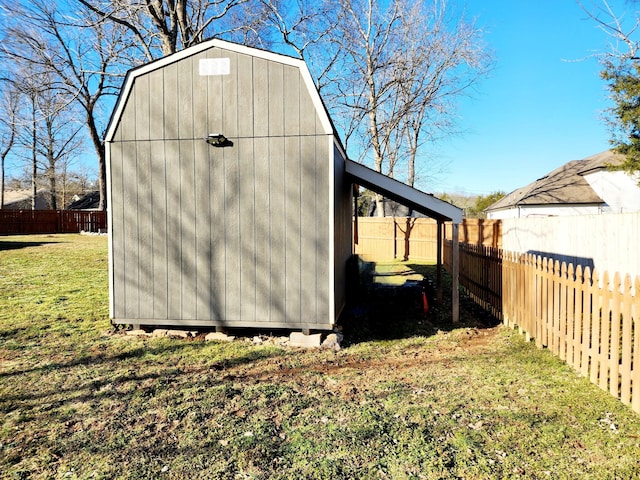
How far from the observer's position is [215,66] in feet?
18.6

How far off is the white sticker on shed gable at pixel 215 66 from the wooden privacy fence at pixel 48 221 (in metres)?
23.5

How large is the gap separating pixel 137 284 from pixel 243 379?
2.55m

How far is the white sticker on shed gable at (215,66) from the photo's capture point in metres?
5.64

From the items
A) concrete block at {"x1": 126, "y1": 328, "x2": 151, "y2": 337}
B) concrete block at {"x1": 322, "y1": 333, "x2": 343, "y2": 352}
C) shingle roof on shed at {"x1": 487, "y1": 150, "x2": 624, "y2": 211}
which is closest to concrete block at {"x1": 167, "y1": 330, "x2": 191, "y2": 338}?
concrete block at {"x1": 126, "y1": 328, "x2": 151, "y2": 337}

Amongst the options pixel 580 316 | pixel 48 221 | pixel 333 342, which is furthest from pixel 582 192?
pixel 48 221

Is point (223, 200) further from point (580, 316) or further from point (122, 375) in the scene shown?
point (580, 316)

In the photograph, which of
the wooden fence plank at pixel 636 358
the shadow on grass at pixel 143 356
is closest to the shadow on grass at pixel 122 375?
the shadow on grass at pixel 143 356

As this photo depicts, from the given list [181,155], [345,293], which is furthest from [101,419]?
[345,293]

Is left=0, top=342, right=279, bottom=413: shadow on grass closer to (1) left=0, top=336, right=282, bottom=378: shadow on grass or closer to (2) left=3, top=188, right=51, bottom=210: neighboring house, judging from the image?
(1) left=0, top=336, right=282, bottom=378: shadow on grass

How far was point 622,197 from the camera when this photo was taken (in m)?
19.1

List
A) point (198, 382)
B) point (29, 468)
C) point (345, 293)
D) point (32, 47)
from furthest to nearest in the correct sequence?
point (32, 47) → point (345, 293) → point (198, 382) → point (29, 468)

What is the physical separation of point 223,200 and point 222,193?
10 cm

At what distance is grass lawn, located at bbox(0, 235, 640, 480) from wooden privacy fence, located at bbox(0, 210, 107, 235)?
24.1 m

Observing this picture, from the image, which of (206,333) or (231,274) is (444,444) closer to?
(231,274)
